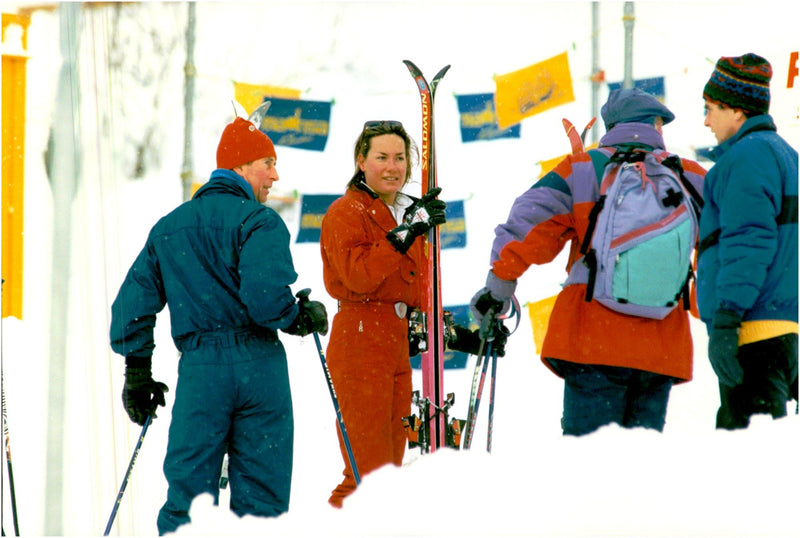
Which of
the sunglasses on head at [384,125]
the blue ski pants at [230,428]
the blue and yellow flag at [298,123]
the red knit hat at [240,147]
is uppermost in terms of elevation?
the blue and yellow flag at [298,123]

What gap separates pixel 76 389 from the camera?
14.8 ft

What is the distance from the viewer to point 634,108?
2986 mm

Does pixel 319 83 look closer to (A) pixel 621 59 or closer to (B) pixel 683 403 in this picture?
(A) pixel 621 59

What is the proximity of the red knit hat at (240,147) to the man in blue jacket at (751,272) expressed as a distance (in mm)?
1631

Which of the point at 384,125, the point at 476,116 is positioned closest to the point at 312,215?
the point at 476,116

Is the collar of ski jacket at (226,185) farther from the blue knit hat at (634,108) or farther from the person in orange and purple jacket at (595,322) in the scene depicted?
the blue knit hat at (634,108)

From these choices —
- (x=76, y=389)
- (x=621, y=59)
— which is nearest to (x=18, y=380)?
(x=76, y=389)

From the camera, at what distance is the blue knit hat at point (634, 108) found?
298cm

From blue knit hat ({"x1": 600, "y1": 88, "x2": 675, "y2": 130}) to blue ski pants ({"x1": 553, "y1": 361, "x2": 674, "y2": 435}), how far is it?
0.86m

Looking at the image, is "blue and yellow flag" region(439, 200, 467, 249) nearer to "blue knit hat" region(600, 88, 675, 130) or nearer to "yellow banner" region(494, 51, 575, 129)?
"yellow banner" region(494, 51, 575, 129)

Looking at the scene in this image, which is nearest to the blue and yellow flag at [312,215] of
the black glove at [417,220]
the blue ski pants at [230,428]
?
the black glove at [417,220]

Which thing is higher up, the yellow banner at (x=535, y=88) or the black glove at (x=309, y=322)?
the yellow banner at (x=535, y=88)

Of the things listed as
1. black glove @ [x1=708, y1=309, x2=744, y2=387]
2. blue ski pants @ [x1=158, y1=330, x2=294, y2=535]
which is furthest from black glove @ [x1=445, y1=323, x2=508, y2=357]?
black glove @ [x1=708, y1=309, x2=744, y2=387]

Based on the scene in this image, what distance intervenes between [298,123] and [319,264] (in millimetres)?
1166
